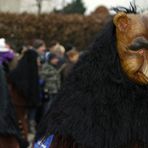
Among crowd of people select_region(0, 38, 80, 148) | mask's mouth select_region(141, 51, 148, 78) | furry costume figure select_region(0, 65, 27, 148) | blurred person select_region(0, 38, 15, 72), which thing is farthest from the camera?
crowd of people select_region(0, 38, 80, 148)

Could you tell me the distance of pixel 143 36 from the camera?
2734mm

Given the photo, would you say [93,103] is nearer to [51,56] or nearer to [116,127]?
[116,127]

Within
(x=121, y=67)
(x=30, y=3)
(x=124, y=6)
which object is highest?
(x=124, y=6)

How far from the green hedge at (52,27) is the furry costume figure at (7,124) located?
12.0 m

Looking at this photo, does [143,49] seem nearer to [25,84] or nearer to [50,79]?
[25,84]

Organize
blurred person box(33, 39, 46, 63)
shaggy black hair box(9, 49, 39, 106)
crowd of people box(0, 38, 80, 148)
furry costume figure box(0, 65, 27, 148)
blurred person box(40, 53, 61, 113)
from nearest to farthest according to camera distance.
Answer: furry costume figure box(0, 65, 27, 148)
crowd of people box(0, 38, 80, 148)
shaggy black hair box(9, 49, 39, 106)
blurred person box(40, 53, 61, 113)
blurred person box(33, 39, 46, 63)

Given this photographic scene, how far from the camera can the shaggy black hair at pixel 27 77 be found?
845 cm

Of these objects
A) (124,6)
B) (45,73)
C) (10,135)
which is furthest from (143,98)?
(45,73)

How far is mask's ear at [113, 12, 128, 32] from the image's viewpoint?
2.78m

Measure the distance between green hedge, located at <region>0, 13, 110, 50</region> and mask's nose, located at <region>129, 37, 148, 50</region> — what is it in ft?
45.2

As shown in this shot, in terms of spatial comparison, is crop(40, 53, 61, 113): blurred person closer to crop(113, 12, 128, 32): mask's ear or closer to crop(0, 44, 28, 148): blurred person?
crop(0, 44, 28, 148): blurred person

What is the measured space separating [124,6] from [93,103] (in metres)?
0.51

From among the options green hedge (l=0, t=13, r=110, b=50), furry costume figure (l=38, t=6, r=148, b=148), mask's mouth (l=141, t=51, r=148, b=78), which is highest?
mask's mouth (l=141, t=51, r=148, b=78)

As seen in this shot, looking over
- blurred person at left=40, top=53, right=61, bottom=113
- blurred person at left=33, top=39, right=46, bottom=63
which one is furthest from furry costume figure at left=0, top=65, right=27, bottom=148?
blurred person at left=33, top=39, right=46, bottom=63
